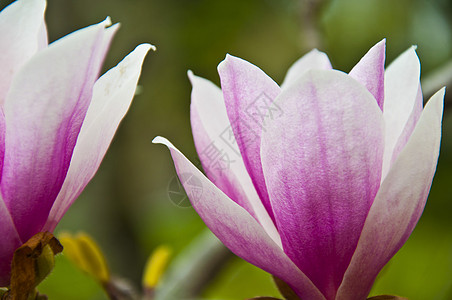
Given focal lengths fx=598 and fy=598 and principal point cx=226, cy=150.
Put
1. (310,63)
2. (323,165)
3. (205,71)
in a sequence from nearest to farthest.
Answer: (323,165)
(310,63)
(205,71)

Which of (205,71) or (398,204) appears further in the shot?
(205,71)

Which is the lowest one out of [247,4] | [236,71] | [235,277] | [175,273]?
[235,277]

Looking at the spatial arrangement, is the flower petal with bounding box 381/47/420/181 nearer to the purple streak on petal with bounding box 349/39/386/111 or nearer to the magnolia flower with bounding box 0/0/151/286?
the purple streak on petal with bounding box 349/39/386/111

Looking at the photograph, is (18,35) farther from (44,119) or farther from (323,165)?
(323,165)

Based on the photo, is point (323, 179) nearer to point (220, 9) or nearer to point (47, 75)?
point (47, 75)

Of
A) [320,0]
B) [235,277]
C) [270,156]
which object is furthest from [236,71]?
[235,277]

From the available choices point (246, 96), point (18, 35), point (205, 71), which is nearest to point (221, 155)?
point (246, 96)
